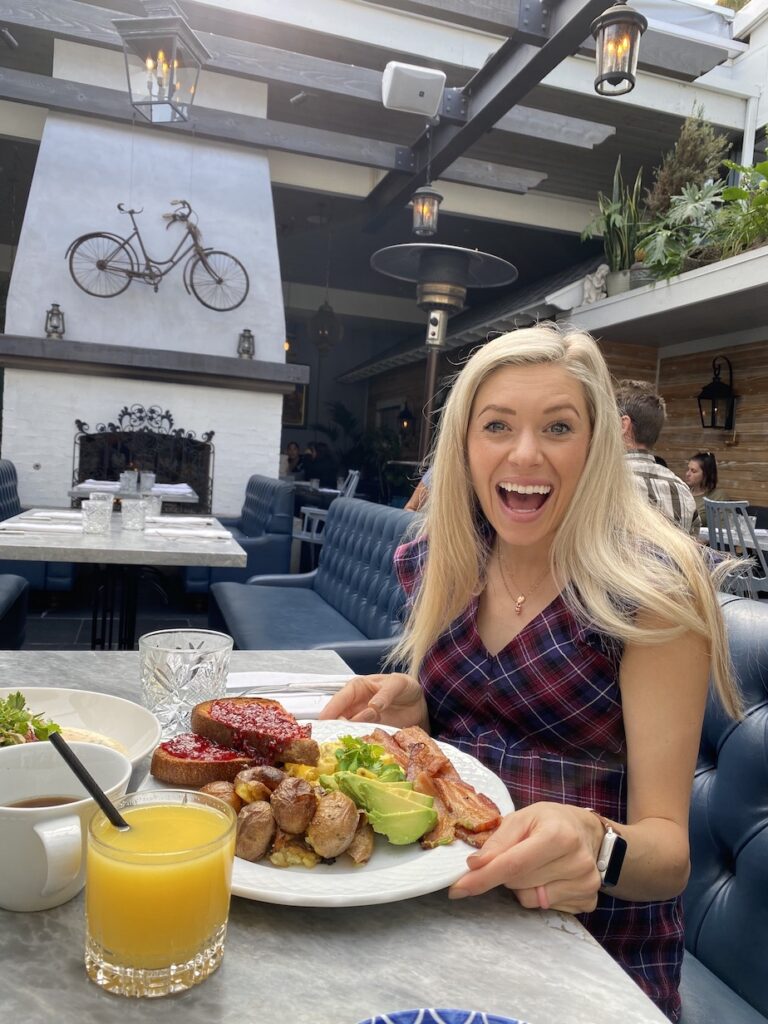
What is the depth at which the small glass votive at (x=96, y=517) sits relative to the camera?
3172mm

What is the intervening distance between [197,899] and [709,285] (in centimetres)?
684

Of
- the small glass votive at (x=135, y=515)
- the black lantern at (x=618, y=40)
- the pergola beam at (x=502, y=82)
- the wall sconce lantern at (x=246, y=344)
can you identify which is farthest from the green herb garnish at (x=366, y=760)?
the wall sconce lantern at (x=246, y=344)

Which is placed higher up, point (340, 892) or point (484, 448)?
point (484, 448)

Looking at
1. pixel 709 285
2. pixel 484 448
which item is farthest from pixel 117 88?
pixel 484 448

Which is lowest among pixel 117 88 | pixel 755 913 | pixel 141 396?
pixel 755 913

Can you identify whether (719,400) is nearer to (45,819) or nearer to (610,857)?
(610,857)

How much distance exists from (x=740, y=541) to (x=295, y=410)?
35.6ft

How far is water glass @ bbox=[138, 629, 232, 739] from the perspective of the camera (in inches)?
40.7

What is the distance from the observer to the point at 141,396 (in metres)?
7.16

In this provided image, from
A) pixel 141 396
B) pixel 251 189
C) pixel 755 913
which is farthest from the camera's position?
pixel 251 189

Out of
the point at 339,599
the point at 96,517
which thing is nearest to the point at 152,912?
the point at 96,517

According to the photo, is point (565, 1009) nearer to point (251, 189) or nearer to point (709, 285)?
point (709, 285)

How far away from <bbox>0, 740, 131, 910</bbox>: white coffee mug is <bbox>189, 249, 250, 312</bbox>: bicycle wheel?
7297 millimetres

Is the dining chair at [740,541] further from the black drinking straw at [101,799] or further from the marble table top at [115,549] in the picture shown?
the black drinking straw at [101,799]
